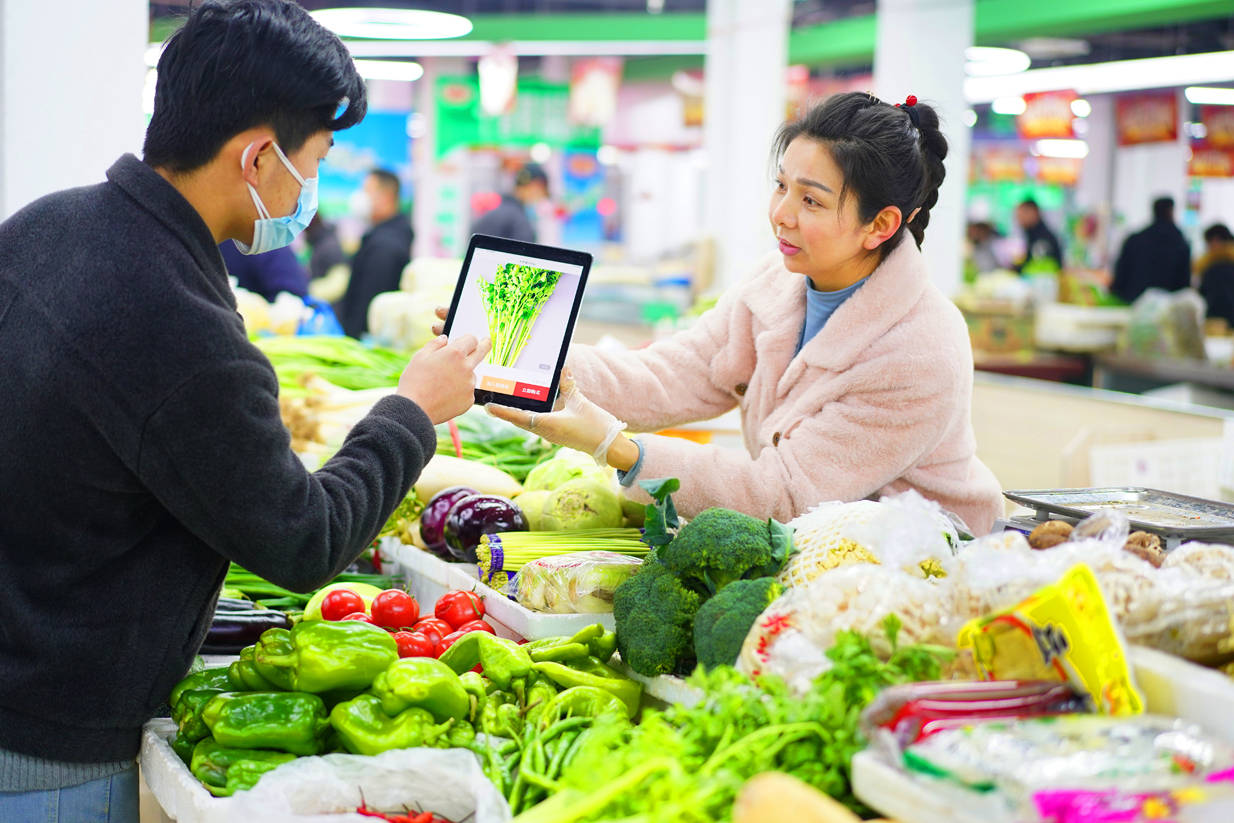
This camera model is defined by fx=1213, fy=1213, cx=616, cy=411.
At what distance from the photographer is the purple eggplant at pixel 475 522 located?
3078mm

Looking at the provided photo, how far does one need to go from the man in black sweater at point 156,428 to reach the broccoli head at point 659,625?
52 centimetres

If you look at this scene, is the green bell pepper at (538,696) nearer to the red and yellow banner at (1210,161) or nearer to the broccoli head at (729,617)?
the broccoli head at (729,617)

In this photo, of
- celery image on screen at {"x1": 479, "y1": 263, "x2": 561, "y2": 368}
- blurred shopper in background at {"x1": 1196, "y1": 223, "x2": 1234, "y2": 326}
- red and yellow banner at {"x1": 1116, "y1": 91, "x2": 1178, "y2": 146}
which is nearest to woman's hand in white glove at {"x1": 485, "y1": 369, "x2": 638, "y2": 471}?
celery image on screen at {"x1": 479, "y1": 263, "x2": 561, "y2": 368}

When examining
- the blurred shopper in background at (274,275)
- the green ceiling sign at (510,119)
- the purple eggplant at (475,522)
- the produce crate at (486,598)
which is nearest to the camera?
the produce crate at (486,598)

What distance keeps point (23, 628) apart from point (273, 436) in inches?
19.5

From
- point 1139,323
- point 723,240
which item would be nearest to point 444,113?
point 723,240

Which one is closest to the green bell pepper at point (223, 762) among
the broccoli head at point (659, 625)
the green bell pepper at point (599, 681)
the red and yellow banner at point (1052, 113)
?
the green bell pepper at point (599, 681)

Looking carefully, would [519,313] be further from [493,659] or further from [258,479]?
[258,479]

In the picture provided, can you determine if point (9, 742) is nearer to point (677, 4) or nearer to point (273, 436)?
point (273, 436)

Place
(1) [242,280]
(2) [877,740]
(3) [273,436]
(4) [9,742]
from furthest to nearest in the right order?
(1) [242,280]
(4) [9,742]
(3) [273,436]
(2) [877,740]

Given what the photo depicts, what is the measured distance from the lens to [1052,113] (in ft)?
44.8

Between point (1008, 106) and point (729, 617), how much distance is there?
707 inches

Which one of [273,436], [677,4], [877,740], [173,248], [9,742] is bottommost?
[9,742]

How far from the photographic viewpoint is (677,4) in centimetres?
1658
